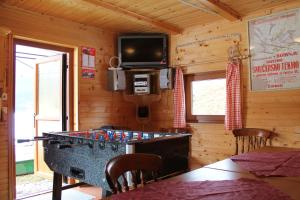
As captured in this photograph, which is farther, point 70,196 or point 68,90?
point 68,90

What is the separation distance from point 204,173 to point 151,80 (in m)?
3.17

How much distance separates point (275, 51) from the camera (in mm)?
3584

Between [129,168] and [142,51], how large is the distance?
3.19 meters

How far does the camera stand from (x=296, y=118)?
3387 millimetres

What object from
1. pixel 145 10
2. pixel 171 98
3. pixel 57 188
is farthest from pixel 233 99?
pixel 57 188

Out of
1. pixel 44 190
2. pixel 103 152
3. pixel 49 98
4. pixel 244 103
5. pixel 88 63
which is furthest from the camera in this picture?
pixel 49 98

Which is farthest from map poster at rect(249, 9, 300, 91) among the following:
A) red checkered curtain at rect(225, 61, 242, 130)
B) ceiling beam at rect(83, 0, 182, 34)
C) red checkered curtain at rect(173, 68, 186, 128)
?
ceiling beam at rect(83, 0, 182, 34)

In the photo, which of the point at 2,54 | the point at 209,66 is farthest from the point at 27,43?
the point at 209,66

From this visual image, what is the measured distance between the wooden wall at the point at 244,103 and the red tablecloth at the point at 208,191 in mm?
2312

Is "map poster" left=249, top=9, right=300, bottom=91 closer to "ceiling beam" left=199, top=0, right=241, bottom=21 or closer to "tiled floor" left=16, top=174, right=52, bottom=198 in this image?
"ceiling beam" left=199, top=0, right=241, bottom=21

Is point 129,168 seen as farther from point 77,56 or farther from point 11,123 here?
point 77,56

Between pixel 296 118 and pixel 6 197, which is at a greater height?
pixel 296 118

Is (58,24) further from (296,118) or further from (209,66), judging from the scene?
(296,118)

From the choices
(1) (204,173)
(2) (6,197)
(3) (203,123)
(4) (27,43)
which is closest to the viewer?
(1) (204,173)
